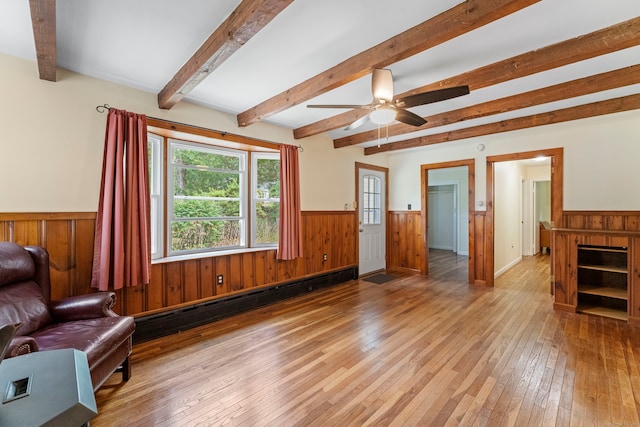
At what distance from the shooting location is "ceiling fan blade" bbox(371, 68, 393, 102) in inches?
86.9

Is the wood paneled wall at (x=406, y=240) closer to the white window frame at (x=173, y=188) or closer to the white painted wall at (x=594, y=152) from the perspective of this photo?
the white painted wall at (x=594, y=152)

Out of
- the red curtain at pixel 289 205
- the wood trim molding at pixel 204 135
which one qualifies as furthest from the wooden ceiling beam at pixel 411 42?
the red curtain at pixel 289 205

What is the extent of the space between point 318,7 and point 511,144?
4040 millimetres

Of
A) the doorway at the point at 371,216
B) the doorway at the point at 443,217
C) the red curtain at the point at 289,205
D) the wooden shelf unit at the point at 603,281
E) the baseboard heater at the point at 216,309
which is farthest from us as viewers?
the doorway at the point at 443,217

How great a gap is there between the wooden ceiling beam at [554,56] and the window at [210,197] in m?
2.38

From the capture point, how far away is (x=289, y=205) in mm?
3939

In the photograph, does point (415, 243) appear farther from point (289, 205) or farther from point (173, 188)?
point (173, 188)

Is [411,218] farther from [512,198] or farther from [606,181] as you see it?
[606,181]

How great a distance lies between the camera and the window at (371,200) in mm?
5512

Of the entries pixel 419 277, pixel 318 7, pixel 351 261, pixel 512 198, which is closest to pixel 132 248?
pixel 318 7

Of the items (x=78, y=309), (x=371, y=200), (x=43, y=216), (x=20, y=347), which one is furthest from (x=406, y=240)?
(x=20, y=347)

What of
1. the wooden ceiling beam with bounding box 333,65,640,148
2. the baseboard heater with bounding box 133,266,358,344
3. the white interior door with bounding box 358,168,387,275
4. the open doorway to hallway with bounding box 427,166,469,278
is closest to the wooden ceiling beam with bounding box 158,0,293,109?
the baseboard heater with bounding box 133,266,358,344

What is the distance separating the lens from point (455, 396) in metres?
1.92

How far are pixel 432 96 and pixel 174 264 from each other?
296 centimetres
